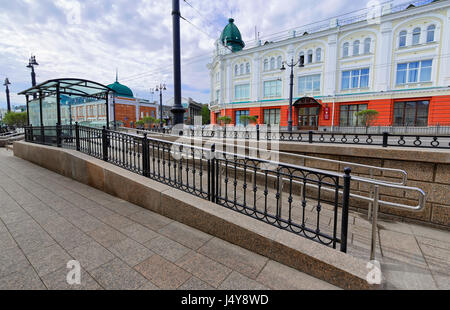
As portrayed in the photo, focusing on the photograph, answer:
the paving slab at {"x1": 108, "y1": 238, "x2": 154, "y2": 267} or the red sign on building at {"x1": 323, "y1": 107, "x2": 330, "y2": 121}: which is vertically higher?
the red sign on building at {"x1": 323, "y1": 107, "x2": 330, "y2": 121}

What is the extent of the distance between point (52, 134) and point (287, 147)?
8707 mm

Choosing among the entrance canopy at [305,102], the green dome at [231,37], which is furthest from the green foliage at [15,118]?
the entrance canopy at [305,102]

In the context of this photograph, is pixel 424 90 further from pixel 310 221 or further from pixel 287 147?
pixel 310 221

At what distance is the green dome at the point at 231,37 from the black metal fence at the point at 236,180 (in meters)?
33.7

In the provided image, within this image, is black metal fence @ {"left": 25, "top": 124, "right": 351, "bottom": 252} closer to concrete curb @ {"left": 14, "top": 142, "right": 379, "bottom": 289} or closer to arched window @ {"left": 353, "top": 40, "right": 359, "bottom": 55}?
concrete curb @ {"left": 14, "top": 142, "right": 379, "bottom": 289}

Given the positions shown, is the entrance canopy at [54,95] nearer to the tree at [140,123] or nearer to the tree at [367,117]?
the tree at [367,117]

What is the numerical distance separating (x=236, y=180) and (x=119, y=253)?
9.05 feet

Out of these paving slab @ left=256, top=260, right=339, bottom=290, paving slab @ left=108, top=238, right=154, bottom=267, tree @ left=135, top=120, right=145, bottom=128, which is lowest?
paving slab @ left=256, top=260, right=339, bottom=290

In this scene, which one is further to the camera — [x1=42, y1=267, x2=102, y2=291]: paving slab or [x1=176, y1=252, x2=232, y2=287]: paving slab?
[x1=176, y1=252, x2=232, y2=287]: paving slab

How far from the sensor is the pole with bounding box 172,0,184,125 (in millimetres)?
6934

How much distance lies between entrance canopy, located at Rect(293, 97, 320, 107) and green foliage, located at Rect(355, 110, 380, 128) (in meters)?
5.05

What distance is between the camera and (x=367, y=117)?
70.8 ft

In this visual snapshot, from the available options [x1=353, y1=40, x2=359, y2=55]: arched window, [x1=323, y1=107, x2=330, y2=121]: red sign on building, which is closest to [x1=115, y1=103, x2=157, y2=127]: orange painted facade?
[x1=323, y1=107, x2=330, y2=121]: red sign on building

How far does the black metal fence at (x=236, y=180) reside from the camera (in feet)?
10.1
